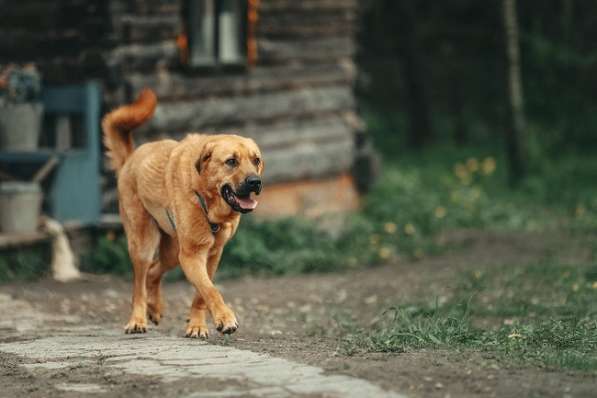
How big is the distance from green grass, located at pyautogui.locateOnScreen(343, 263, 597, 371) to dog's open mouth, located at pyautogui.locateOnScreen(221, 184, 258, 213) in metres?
0.98

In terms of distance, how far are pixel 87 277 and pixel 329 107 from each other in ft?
15.3

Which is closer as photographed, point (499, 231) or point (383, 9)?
point (499, 231)

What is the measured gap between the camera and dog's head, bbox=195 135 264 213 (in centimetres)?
626

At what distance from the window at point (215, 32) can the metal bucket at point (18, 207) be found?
91.2 inches

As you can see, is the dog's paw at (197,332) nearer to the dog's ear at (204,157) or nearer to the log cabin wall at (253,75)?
the dog's ear at (204,157)

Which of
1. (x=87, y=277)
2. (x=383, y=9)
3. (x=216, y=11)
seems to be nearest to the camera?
(x=87, y=277)

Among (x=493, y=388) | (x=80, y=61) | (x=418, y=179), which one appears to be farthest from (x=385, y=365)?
(x=418, y=179)

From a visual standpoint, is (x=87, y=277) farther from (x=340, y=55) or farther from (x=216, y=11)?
(x=340, y=55)

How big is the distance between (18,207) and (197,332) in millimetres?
3996

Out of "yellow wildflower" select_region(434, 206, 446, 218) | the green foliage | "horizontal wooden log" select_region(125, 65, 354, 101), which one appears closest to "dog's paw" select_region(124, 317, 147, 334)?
the green foliage

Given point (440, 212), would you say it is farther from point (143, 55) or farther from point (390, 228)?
point (143, 55)

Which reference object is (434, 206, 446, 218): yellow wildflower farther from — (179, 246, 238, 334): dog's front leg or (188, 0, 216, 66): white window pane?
(179, 246, 238, 334): dog's front leg

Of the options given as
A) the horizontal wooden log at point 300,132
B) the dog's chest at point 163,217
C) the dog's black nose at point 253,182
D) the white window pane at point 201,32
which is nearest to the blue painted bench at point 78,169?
the white window pane at point 201,32

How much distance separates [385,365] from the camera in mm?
5430
